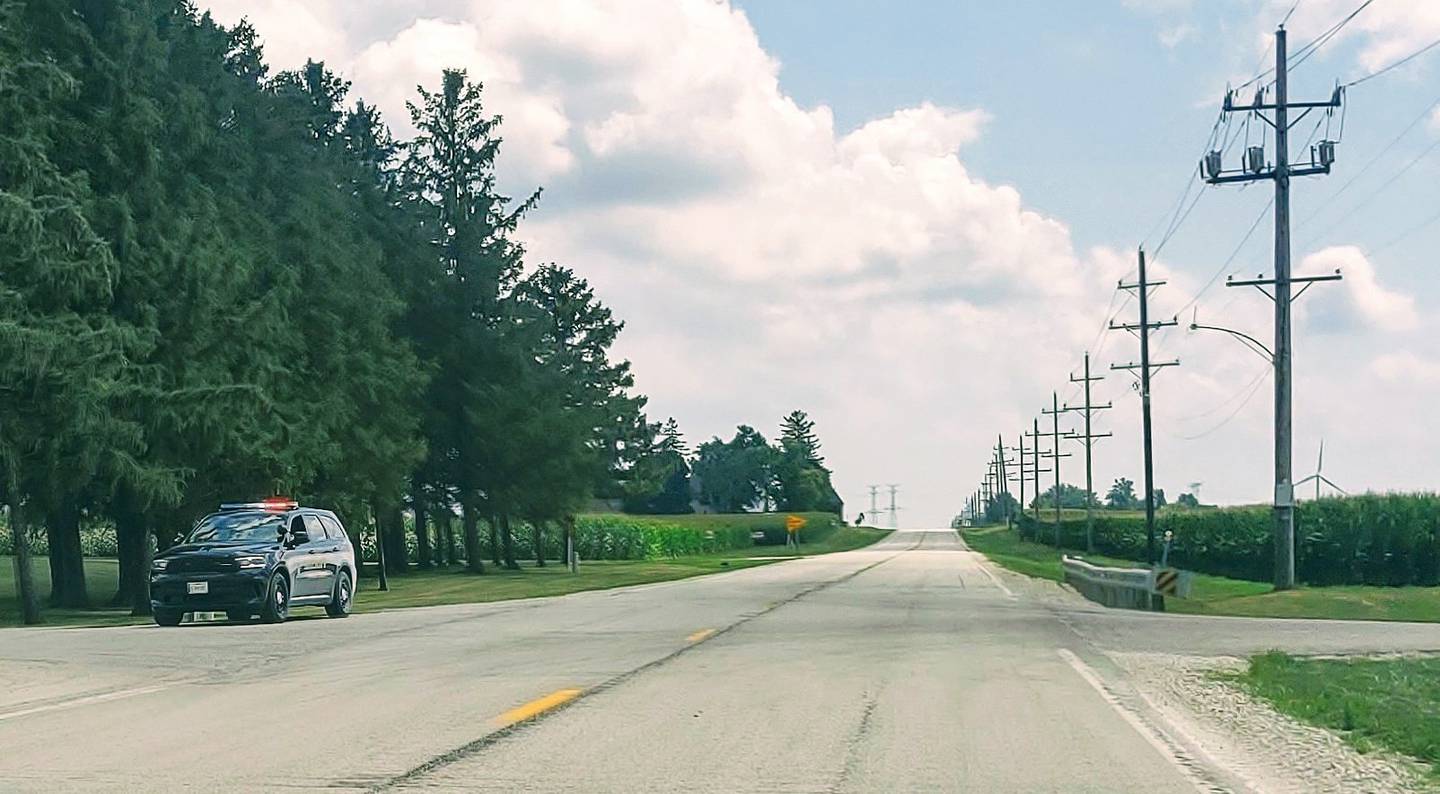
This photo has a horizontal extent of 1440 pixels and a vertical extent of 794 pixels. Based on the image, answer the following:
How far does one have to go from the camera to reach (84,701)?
14359mm

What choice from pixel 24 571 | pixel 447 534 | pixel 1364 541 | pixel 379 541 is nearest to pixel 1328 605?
pixel 1364 541

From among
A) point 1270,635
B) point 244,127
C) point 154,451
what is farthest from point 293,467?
point 1270,635

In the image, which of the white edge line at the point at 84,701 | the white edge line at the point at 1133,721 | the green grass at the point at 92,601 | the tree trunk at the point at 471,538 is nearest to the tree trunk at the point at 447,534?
the tree trunk at the point at 471,538

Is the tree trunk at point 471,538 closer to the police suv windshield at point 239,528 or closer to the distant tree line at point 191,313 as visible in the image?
the distant tree line at point 191,313

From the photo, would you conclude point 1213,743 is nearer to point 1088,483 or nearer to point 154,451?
point 154,451

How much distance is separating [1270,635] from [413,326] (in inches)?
1594

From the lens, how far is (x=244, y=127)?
4166cm

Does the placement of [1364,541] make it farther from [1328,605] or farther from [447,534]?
[447,534]

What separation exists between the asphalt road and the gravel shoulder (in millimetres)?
334

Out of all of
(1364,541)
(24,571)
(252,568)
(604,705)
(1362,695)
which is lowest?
(1364,541)

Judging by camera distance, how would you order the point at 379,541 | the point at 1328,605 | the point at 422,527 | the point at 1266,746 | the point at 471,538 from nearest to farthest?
the point at 1266,746
the point at 1328,605
the point at 379,541
the point at 471,538
the point at 422,527

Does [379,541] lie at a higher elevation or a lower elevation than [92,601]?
higher

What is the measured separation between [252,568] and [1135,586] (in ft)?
62.0

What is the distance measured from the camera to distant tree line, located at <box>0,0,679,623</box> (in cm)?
2981
